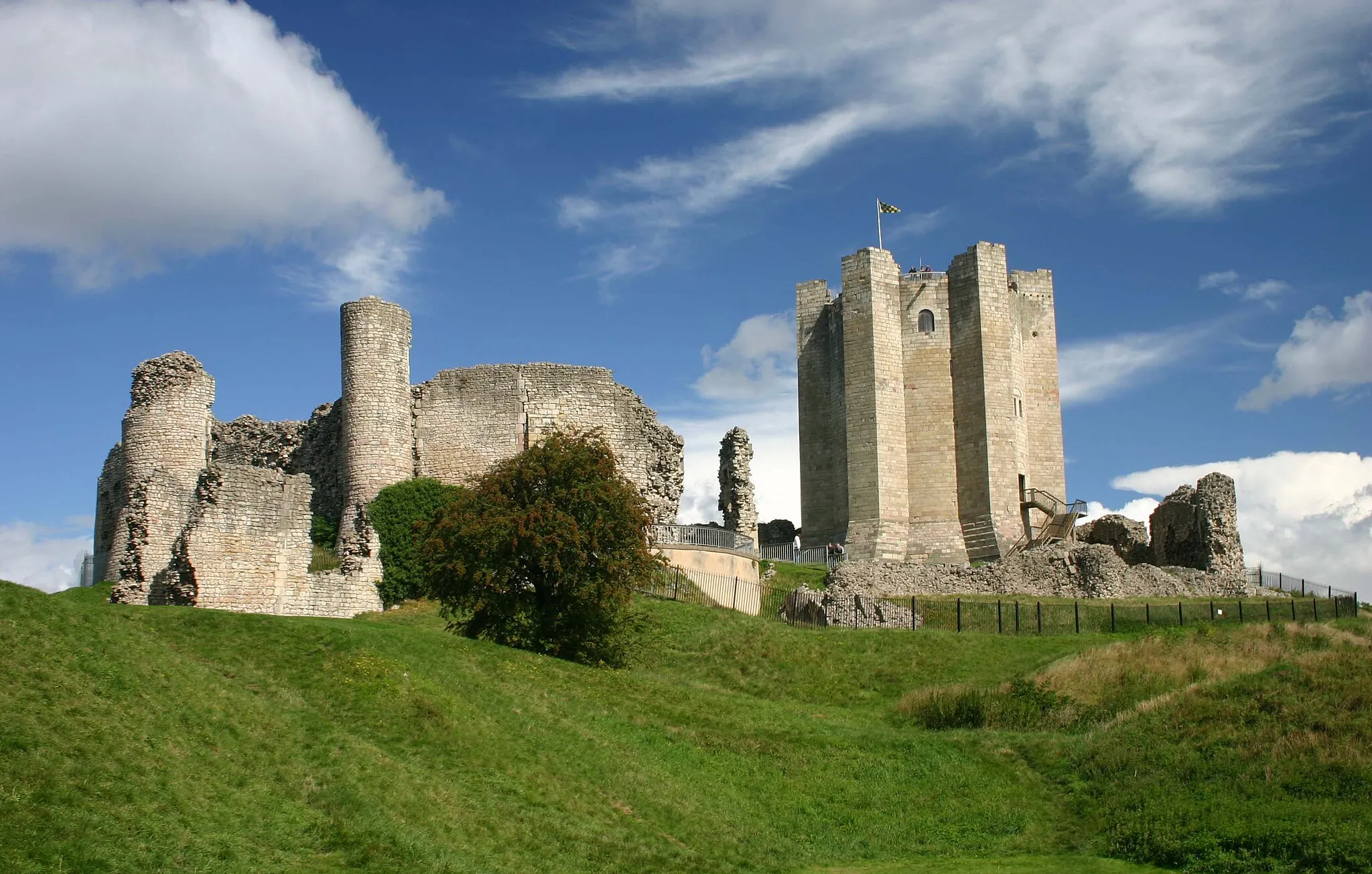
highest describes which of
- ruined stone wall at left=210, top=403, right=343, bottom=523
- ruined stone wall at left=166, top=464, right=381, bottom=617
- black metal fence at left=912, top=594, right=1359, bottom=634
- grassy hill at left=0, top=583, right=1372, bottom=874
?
ruined stone wall at left=210, top=403, right=343, bottom=523

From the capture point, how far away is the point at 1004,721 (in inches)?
1018

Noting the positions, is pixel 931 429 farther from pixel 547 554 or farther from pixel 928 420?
pixel 547 554

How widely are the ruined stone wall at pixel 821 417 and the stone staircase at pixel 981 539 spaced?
160 inches

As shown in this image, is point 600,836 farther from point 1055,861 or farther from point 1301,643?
point 1301,643

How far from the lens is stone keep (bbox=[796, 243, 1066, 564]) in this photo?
155ft

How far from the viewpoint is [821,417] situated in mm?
50906

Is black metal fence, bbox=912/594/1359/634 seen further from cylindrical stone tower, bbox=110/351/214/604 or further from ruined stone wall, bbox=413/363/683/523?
cylindrical stone tower, bbox=110/351/214/604

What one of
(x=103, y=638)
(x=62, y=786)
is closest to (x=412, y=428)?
(x=103, y=638)

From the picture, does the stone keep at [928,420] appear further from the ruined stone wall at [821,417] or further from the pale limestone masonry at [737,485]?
the pale limestone masonry at [737,485]

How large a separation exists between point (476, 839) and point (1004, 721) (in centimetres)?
1242

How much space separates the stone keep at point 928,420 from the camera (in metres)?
47.2

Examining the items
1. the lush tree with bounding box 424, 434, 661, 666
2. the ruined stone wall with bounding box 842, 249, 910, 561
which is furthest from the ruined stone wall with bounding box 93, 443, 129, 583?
the ruined stone wall with bounding box 842, 249, 910, 561

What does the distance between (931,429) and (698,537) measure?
1224 cm

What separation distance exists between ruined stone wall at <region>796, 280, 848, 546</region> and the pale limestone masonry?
16.4 feet
